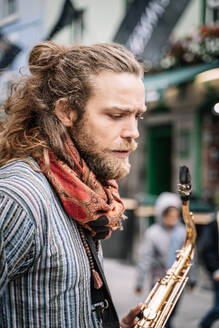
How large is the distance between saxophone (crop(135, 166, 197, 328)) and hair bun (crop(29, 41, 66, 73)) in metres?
0.88

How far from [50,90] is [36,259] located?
779mm

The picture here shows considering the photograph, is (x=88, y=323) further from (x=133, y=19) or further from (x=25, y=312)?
(x=133, y=19)

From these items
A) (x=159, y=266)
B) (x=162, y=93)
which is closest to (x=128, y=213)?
(x=162, y=93)

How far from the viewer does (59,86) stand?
1807 mm

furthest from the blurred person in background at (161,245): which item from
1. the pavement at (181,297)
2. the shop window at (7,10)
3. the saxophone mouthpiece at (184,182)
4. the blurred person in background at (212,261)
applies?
the shop window at (7,10)

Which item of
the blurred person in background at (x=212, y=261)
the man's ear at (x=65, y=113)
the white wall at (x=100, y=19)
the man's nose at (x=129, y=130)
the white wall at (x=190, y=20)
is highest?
the white wall at (x=100, y=19)

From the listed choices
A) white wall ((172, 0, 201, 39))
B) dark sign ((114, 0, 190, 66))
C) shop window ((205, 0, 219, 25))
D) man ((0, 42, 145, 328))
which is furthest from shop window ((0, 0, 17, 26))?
man ((0, 42, 145, 328))

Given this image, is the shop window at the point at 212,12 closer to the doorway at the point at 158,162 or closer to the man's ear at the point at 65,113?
the doorway at the point at 158,162

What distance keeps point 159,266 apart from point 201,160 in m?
4.92

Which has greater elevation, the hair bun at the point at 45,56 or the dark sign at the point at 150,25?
the dark sign at the point at 150,25

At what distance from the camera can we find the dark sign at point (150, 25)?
23.5 ft

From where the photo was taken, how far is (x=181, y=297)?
17.2 feet

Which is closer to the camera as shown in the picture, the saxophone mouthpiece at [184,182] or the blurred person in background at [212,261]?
the saxophone mouthpiece at [184,182]

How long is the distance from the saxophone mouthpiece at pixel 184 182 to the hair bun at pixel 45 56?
87 cm
